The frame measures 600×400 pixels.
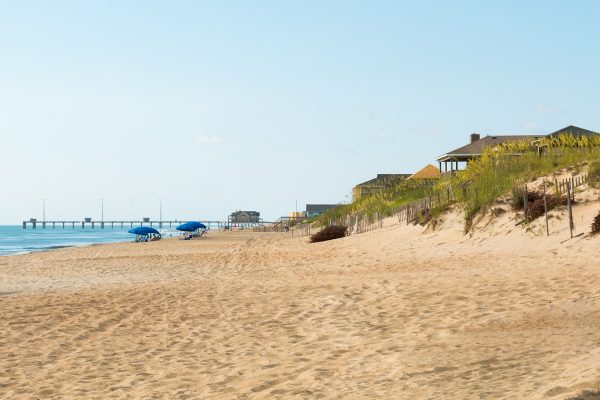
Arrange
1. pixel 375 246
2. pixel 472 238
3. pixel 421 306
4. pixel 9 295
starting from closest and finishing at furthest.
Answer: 1. pixel 421 306
2. pixel 9 295
3. pixel 472 238
4. pixel 375 246

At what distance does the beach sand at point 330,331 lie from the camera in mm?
6477

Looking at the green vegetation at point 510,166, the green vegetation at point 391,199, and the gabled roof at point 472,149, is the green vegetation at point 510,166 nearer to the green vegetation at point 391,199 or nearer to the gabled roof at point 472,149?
the green vegetation at point 391,199

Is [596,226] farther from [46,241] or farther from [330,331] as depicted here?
[46,241]

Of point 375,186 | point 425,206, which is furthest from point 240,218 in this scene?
point 425,206

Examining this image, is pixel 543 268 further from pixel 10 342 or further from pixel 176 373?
pixel 10 342

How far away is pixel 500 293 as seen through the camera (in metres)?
10.9

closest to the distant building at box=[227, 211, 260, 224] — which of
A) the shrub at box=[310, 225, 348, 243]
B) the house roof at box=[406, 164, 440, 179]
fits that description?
the house roof at box=[406, 164, 440, 179]

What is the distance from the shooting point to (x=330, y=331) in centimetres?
919

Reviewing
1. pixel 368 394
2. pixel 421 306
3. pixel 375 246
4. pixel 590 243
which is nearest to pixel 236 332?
pixel 421 306

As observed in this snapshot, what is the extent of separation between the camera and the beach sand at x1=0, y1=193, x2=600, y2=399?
6.48 metres

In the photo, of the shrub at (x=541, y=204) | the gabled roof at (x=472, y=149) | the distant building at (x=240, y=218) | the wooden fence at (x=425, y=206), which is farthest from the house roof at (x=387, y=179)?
the distant building at (x=240, y=218)

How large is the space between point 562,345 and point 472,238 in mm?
13085

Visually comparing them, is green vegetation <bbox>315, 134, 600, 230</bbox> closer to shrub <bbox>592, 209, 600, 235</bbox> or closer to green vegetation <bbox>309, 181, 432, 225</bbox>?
shrub <bbox>592, 209, 600, 235</bbox>

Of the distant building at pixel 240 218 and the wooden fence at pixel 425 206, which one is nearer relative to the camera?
the wooden fence at pixel 425 206
